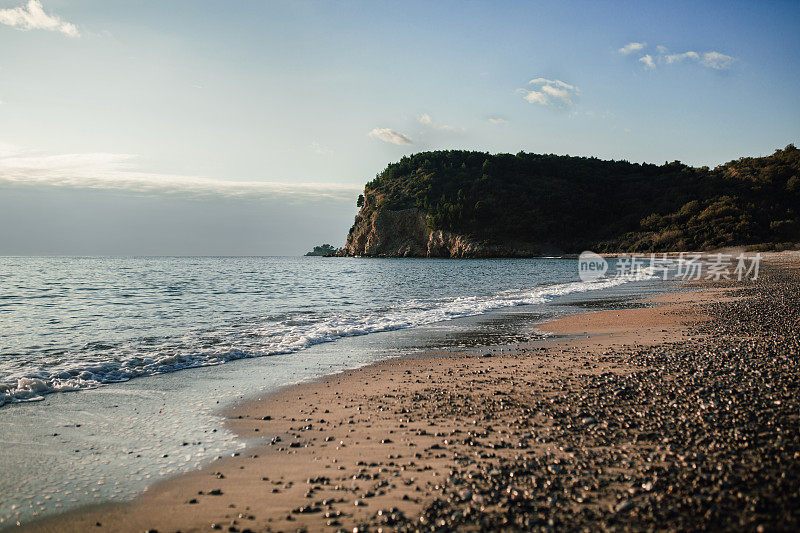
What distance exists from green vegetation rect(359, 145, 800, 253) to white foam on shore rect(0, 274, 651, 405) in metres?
82.0

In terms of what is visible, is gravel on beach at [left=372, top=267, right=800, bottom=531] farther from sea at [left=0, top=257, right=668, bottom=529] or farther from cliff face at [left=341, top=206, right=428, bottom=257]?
cliff face at [left=341, top=206, right=428, bottom=257]

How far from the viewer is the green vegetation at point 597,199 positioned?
92.4 meters

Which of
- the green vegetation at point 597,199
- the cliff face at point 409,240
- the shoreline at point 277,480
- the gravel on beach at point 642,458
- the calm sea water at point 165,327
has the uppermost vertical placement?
the green vegetation at point 597,199

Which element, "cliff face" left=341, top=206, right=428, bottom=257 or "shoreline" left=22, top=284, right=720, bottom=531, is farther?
"cliff face" left=341, top=206, right=428, bottom=257

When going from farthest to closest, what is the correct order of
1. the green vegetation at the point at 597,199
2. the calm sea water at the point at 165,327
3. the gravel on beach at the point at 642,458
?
the green vegetation at the point at 597,199, the calm sea water at the point at 165,327, the gravel on beach at the point at 642,458

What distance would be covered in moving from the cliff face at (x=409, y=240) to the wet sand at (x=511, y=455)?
115 metres

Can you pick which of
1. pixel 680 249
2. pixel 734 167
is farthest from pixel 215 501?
pixel 734 167

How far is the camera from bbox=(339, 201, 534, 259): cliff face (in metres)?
122

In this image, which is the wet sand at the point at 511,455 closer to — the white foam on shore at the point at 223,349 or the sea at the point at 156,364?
the sea at the point at 156,364

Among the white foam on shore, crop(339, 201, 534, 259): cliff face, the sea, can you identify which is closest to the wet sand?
the sea

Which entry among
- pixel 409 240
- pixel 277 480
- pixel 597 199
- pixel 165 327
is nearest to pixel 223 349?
pixel 165 327

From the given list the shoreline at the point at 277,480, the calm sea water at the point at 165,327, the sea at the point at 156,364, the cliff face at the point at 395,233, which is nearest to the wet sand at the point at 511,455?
the shoreline at the point at 277,480

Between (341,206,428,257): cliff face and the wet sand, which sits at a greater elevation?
(341,206,428,257): cliff face

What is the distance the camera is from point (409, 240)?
456ft
